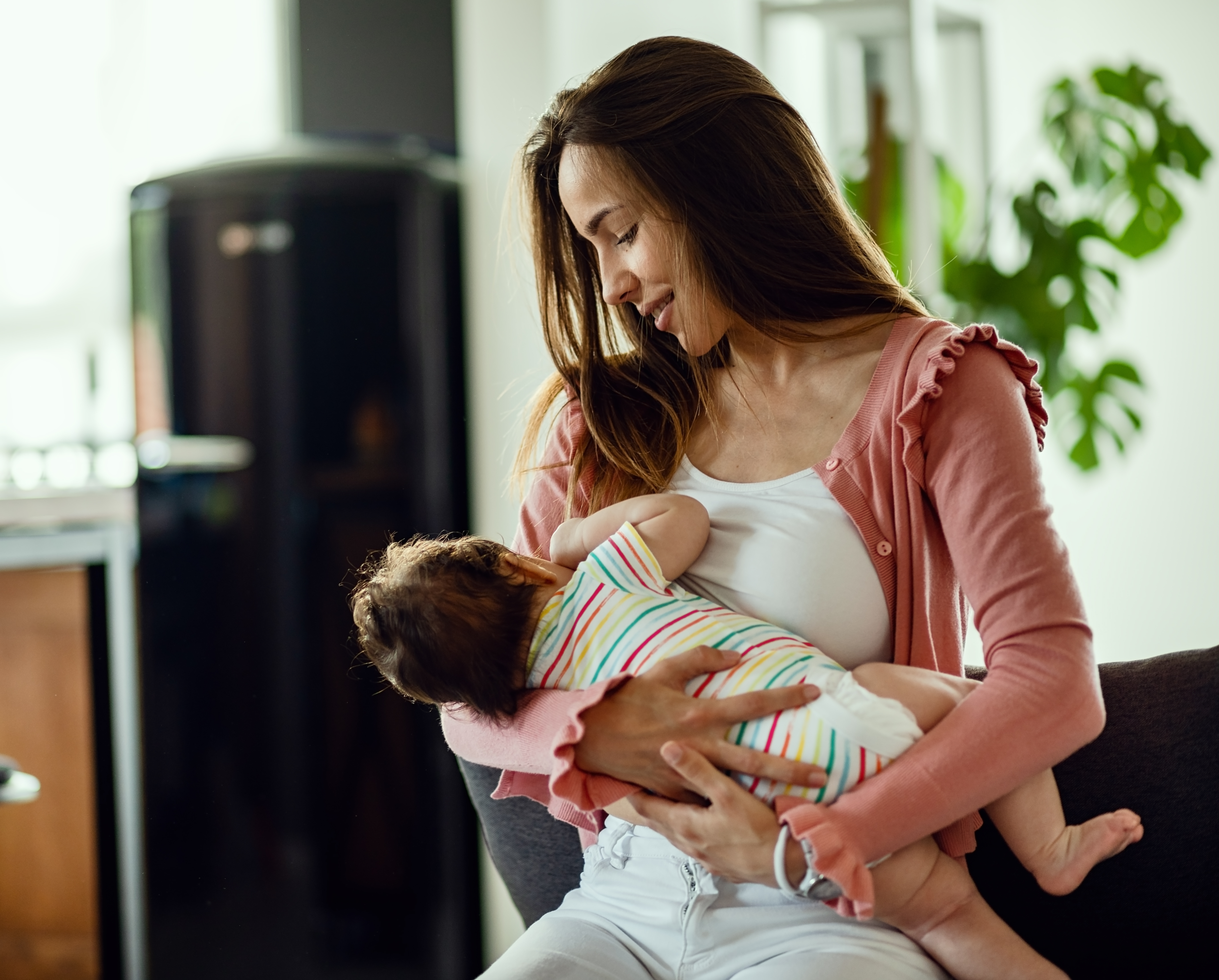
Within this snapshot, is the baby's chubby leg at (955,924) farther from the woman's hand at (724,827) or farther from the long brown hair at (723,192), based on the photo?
the long brown hair at (723,192)

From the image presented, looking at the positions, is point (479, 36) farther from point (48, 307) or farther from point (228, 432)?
point (48, 307)

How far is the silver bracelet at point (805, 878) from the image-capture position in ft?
3.28

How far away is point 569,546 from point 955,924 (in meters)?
0.55

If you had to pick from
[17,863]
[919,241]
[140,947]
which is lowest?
[140,947]

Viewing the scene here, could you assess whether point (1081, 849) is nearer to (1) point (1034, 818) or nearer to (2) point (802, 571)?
(1) point (1034, 818)

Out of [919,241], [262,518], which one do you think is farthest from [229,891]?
[919,241]

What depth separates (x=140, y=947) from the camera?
104 inches

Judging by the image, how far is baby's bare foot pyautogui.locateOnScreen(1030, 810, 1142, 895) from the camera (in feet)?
3.73

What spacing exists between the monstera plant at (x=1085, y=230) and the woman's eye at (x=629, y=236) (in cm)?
209

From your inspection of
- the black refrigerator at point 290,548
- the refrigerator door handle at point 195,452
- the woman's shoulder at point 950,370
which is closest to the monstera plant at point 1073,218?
the black refrigerator at point 290,548

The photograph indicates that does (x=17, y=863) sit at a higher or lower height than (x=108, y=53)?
lower

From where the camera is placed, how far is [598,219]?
4.35 feet

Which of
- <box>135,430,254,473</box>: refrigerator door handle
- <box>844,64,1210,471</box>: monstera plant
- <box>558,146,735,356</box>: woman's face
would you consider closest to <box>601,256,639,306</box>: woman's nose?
<box>558,146,735,356</box>: woman's face

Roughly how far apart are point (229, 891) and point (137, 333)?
131cm
